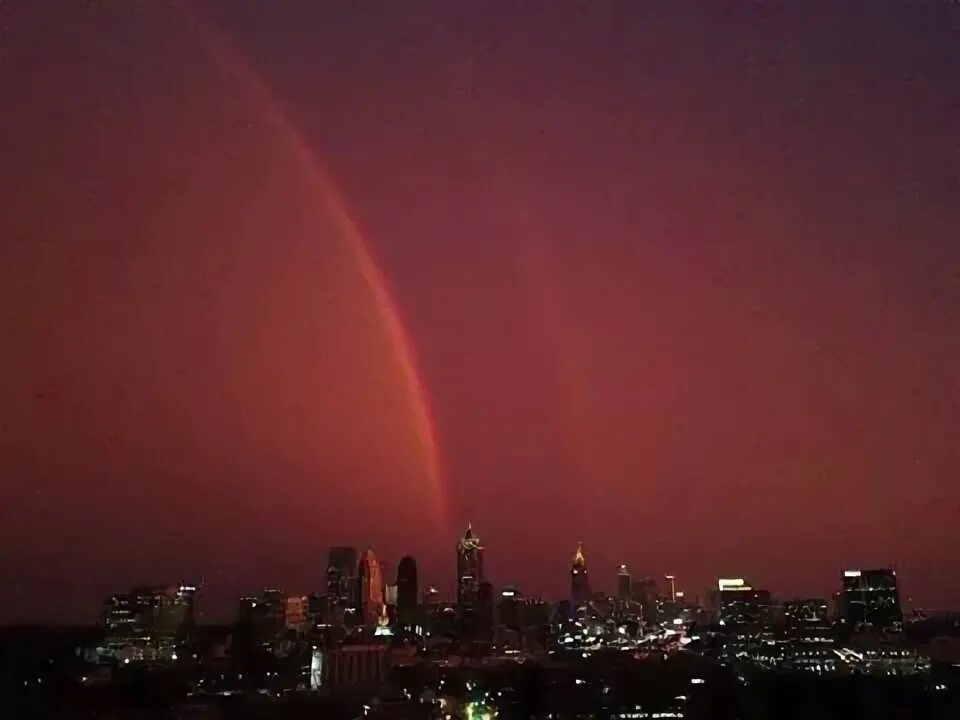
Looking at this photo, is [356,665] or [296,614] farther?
[296,614]

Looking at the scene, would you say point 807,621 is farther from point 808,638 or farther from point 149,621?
point 149,621

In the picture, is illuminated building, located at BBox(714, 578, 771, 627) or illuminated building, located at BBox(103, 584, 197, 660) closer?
illuminated building, located at BBox(103, 584, 197, 660)

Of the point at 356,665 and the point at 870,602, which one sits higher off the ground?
the point at 870,602

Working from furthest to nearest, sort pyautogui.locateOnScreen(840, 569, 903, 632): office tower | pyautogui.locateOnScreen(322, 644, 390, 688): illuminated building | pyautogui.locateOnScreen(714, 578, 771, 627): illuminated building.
Answer: pyautogui.locateOnScreen(714, 578, 771, 627): illuminated building < pyautogui.locateOnScreen(840, 569, 903, 632): office tower < pyautogui.locateOnScreen(322, 644, 390, 688): illuminated building

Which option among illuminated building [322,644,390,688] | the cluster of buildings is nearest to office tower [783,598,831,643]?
the cluster of buildings

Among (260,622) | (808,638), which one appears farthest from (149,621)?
(808,638)

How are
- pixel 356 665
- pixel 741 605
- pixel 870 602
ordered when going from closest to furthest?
pixel 356 665 < pixel 870 602 < pixel 741 605

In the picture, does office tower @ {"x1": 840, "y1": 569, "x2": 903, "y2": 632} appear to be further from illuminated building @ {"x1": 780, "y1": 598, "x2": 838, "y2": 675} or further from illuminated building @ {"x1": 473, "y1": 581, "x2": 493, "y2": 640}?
illuminated building @ {"x1": 473, "y1": 581, "x2": 493, "y2": 640}

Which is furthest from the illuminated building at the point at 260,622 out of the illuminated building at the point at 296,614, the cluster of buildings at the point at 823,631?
the cluster of buildings at the point at 823,631

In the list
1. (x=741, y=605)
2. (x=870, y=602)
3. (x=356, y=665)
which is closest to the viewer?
(x=356, y=665)
